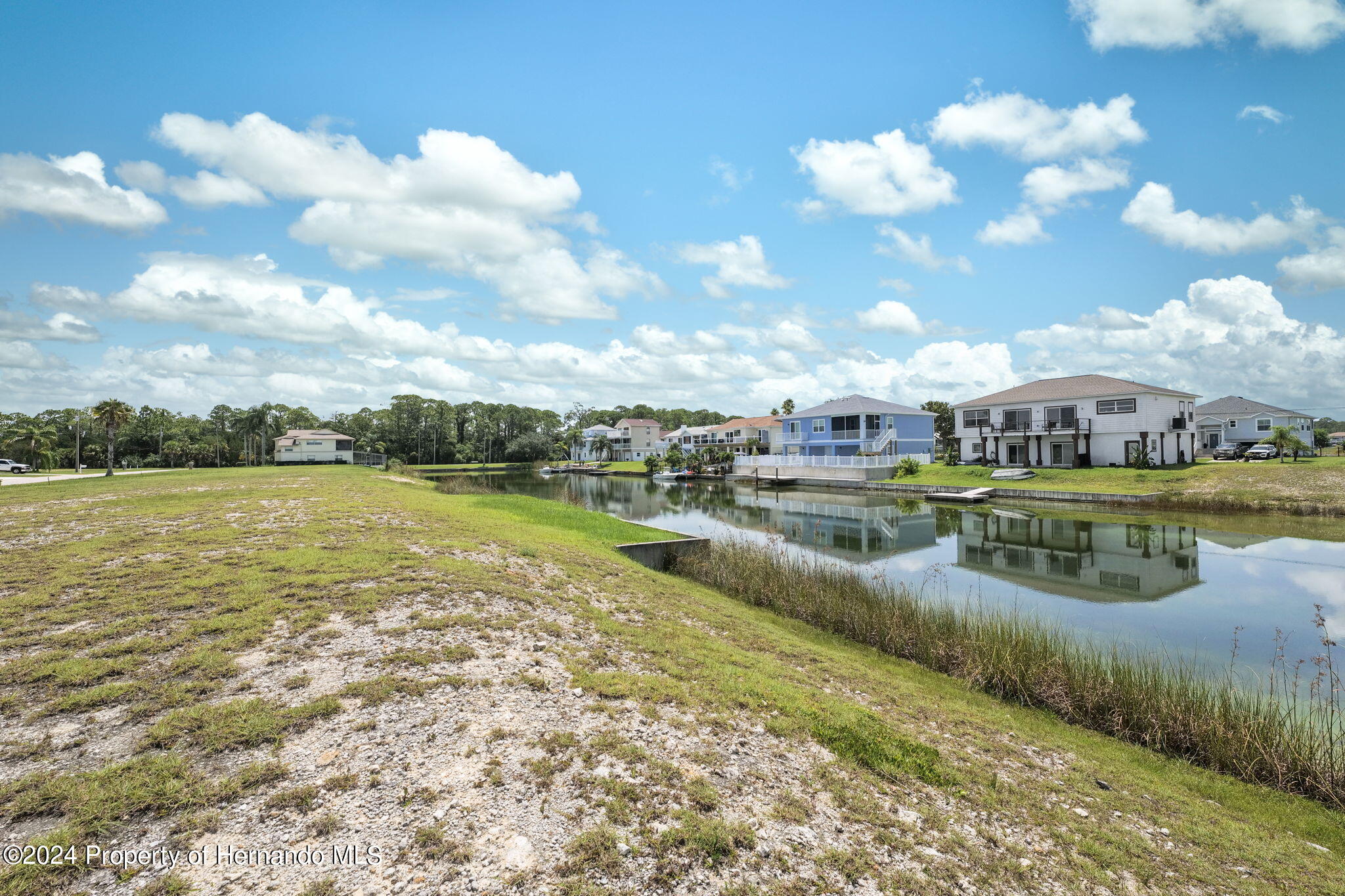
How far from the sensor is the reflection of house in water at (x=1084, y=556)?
1582 cm

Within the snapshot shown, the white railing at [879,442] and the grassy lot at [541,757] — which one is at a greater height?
the white railing at [879,442]

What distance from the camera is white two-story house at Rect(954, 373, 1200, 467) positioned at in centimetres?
4134

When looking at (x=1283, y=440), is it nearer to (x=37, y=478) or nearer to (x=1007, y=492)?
(x=1007, y=492)

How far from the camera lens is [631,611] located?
9367mm

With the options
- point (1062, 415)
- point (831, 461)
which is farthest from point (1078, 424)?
point (831, 461)

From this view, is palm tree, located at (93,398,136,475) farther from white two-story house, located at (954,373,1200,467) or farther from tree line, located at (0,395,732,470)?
white two-story house, located at (954,373,1200,467)

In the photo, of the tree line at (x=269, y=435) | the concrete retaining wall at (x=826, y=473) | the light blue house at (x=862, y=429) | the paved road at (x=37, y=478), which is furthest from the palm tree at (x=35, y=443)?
the light blue house at (x=862, y=429)

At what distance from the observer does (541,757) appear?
459cm

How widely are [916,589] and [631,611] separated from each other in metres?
8.78

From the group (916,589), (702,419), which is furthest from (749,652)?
(702,419)

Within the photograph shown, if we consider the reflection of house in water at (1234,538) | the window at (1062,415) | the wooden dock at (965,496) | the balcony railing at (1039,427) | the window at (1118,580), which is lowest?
the window at (1118,580)

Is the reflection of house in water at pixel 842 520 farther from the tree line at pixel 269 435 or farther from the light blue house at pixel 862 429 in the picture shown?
the tree line at pixel 269 435

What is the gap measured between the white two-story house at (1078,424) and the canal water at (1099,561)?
13.9 metres

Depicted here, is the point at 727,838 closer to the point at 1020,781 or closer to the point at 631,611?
the point at 1020,781
